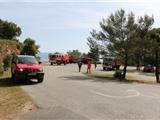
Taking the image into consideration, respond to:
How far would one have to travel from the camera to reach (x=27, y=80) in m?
25.1

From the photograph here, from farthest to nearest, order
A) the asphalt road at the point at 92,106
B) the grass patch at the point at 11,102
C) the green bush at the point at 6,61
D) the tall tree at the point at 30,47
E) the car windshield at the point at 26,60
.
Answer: the tall tree at the point at 30,47 → the green bush at the point at 6,61 → the car windshield at the point at 26,60 → the grass patch at the point at 11,102 → the asphalt road at the point at 92,106

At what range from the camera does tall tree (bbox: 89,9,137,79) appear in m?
35.7

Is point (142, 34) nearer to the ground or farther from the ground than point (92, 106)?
farther from the ground

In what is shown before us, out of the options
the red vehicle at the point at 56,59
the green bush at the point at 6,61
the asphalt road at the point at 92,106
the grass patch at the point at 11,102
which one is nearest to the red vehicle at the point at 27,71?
the grass patch at the point at 11,102

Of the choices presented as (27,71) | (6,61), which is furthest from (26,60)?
(6,61)

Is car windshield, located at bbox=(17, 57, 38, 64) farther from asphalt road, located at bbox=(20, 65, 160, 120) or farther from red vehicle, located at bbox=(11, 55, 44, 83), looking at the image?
asphalt road, located at bbox=(20, 65, 160, 120)

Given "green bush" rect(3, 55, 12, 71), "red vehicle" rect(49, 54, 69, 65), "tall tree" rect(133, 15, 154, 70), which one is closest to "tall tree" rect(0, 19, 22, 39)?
"red vehicle" rect(49, 54, 69, 65)

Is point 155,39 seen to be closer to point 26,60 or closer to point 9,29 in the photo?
point 26,60

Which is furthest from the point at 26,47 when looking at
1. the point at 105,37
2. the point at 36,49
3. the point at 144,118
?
the point at 144,118

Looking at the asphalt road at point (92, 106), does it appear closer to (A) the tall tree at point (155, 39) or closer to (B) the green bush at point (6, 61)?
(B) the green bush at point (6, 61)

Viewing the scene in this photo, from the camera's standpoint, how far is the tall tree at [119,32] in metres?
35.7

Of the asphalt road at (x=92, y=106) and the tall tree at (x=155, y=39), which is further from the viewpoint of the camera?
the tall tree at (x=155, y=39)

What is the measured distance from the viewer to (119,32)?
118 ft

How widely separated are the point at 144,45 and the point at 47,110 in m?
23.1
